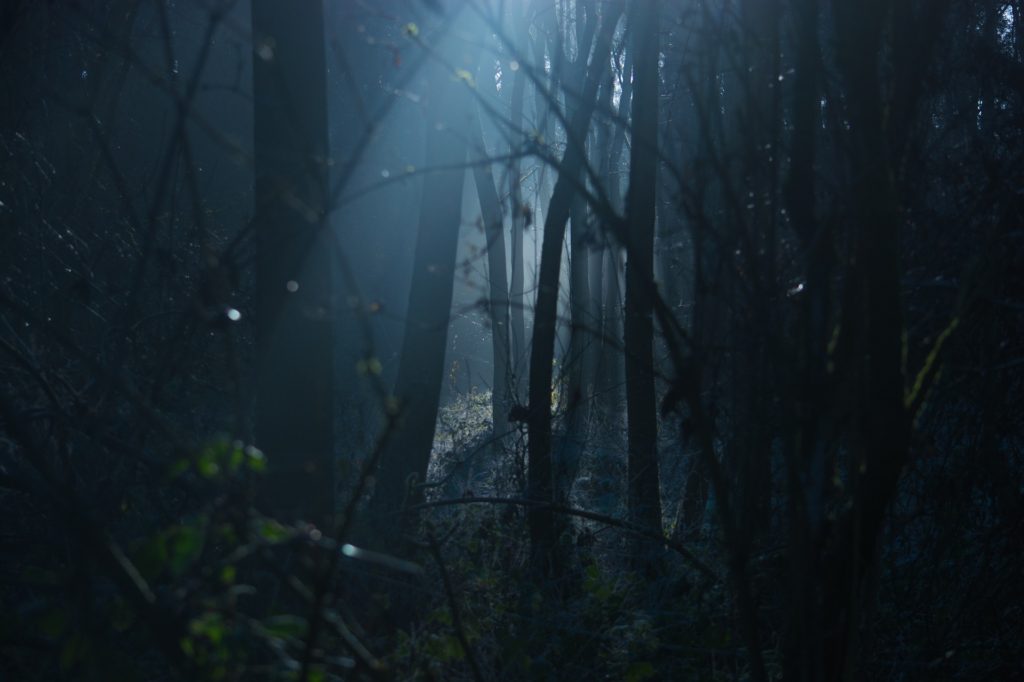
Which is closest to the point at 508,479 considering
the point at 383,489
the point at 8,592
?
the point at 383,489

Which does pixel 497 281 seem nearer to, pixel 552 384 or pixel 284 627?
pixel 552 384

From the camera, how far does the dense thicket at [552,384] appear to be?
2.82 metres

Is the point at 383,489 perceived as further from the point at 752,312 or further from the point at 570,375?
the point at 752,312

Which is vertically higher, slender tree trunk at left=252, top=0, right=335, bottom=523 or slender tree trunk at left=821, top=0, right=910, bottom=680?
slender tree trunk at left=252, top=0, right=335, bottom=523

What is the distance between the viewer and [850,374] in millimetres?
2949

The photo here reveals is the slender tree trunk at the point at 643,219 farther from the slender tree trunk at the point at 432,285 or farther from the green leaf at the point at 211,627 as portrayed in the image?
the green leaf at the point at 211,627

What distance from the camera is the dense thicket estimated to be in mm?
2824

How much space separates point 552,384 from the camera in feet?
26.4

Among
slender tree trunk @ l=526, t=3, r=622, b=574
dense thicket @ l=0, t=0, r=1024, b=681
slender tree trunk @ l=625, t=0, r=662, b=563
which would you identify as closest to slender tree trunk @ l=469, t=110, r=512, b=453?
slender tree trunk @ l=526, t=3, r=622, b=574

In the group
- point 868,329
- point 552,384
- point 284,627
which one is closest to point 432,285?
point 552,384

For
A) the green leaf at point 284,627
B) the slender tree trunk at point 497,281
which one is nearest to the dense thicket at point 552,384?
the green leaf at point 284,627

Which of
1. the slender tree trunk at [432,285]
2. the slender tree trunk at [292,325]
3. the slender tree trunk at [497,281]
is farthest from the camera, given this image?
the slender tree trunk at [497,281]

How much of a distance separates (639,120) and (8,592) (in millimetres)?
5691

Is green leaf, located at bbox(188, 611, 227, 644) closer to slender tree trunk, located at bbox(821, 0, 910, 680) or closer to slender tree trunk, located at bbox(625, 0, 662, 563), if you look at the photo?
slender tree trunk, located at bbox(821, 0, 910, 680)
